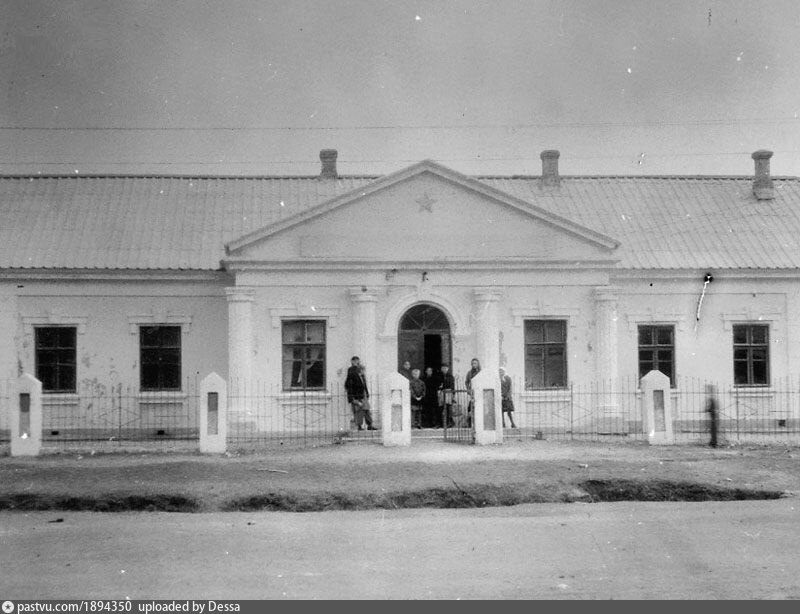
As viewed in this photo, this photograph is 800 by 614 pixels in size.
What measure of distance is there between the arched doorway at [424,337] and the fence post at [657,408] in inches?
180

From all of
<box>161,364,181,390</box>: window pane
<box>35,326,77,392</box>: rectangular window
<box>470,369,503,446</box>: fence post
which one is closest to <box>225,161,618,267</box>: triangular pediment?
<box>161,364,181,390</box>: window pane

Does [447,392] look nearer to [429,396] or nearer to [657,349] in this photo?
[429,396]

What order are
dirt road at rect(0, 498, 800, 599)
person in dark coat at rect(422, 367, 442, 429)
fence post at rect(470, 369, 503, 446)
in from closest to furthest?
dirt road at rect(0, 498, 800, 599), fence post at rect(470, 369, 503, 446), person in dark coat at rect(422, 367, 442, 429)

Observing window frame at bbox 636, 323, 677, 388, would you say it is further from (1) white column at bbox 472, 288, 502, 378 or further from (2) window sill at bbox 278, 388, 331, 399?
(2) window sill at bbox 278, 388, 331, 399

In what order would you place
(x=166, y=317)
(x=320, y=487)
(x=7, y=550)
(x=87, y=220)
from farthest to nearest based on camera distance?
(x=87, y=220)
(x=166, y=317)
(x=320, y=487)
(x=7, y=550)

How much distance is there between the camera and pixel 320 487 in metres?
12.0

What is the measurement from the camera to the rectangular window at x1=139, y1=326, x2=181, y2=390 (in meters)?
21.0

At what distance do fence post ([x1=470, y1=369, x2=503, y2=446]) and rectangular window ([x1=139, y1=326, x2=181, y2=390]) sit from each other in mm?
7608

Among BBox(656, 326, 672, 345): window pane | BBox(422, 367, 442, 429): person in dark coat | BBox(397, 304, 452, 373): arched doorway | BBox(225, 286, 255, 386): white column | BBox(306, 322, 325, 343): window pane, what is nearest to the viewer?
BBox(225, 286, 255, 386): white column

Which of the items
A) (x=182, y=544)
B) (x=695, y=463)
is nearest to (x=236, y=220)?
(x=695, y=463)

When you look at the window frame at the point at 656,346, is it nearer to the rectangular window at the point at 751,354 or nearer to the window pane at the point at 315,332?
the rectangular window at the point at 751,354

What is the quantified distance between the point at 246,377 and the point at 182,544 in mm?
10139

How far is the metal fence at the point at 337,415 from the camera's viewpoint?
19.0 m

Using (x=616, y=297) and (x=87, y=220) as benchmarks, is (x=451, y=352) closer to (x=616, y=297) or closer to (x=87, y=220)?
(x=616, y=297)
